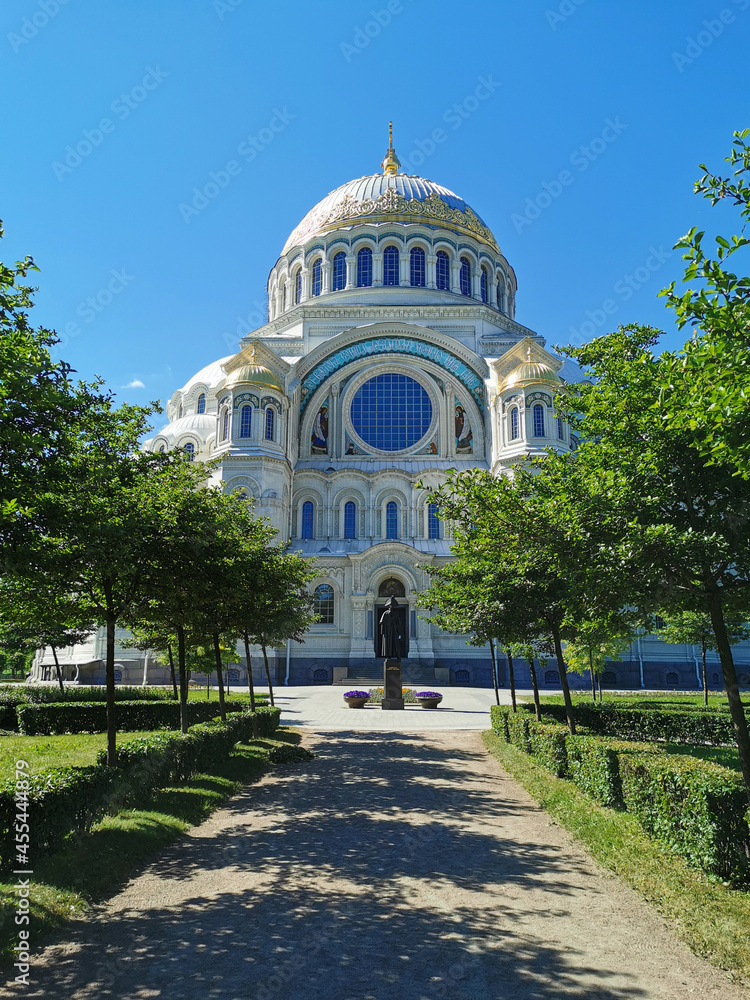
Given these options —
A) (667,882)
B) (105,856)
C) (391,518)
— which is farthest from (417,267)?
(667,882)

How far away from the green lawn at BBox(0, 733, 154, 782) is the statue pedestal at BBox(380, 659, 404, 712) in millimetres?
10910

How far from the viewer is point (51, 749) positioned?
17.0 metres

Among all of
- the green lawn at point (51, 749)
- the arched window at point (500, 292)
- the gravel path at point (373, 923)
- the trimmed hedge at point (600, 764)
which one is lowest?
the green lawn at point (51, 749)

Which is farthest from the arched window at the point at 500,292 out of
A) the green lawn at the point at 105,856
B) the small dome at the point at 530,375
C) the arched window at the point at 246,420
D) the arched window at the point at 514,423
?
the green lawn at the point at 105,856

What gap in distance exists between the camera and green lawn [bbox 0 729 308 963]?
6.20 meters

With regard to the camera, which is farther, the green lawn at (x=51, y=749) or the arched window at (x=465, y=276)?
the arched window at (x=465, y=276)

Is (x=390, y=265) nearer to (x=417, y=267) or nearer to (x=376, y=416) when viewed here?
(x=417, y=267)

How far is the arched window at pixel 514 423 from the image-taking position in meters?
41.6

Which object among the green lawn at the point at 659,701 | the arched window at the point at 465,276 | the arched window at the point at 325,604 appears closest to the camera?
the green lawn at the point at 659,701

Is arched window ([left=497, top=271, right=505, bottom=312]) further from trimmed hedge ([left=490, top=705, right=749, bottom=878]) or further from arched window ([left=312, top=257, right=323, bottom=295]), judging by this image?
trimmed hedge ([left=490, top=705, right=749, bottom=878])

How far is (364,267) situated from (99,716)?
3913 centimetres

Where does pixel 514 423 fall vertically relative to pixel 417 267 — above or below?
below

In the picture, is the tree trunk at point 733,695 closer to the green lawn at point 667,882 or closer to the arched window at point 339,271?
the green lawn at point 667,882

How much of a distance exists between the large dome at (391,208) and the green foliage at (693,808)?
4904 centimetres
